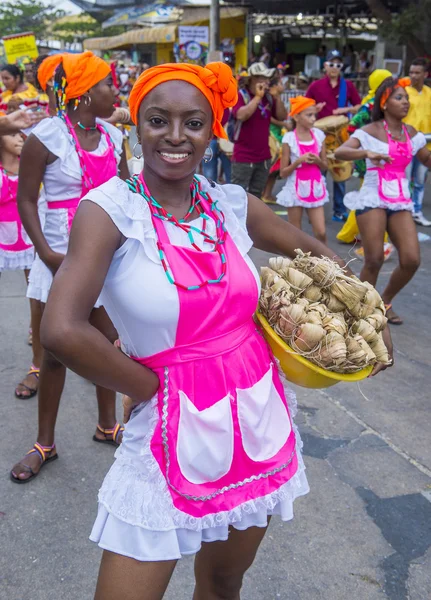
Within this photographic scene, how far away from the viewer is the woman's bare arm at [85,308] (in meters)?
1.55

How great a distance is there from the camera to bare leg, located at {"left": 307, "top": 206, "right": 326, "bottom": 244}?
6.88 m

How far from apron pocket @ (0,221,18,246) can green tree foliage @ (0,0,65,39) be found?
154 ft

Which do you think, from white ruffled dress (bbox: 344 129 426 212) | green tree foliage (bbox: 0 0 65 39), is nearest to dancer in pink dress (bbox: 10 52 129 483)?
white ruffled dress (bbox: 344 129 426 212)

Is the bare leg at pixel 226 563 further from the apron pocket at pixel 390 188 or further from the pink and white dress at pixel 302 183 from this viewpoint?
the pink and white dress at pixel 302 183

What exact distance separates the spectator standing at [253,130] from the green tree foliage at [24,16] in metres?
42.8

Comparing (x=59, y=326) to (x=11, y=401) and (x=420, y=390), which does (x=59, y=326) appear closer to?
(x=11, y=401)

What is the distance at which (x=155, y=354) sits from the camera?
1.76 metres

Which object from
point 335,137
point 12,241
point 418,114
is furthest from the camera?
point 418,114

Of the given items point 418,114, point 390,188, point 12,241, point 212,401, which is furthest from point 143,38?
point 212,401

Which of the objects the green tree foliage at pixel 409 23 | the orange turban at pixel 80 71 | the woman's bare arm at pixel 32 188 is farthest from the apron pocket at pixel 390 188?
the green tree foliage at pixel 409 23

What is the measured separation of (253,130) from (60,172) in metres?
6.07

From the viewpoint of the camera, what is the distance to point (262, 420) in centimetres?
184

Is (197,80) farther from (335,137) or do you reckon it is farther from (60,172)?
(335,137)

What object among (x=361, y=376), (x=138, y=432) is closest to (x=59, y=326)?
(x=138, y=432)
